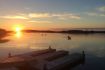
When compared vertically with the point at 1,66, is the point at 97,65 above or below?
below

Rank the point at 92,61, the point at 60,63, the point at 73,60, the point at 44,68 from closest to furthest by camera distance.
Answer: the point at 44,68
the point at 60,63
the point at 73,60
the point at 92,61

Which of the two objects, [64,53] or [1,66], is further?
[64,53]

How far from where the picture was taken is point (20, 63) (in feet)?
73.3

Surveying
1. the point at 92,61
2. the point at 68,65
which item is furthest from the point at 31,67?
the point at 92,61

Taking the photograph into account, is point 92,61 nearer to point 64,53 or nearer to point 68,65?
point 64,53

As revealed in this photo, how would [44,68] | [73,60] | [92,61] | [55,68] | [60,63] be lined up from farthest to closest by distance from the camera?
[92,61] → [73,60] → [60,63] → [55,68] → [44,68]

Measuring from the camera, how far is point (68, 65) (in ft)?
84.4

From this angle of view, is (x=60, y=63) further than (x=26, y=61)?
Yes

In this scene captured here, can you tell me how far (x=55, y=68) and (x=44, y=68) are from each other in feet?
6.31

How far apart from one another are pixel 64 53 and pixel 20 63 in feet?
40.0

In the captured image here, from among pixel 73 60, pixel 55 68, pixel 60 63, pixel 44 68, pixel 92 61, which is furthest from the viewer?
pixel 92 61

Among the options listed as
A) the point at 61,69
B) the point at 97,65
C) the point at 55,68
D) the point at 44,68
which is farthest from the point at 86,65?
the point at 44,68

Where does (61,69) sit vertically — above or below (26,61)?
below

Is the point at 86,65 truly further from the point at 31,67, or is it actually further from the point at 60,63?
the point at 31,67
